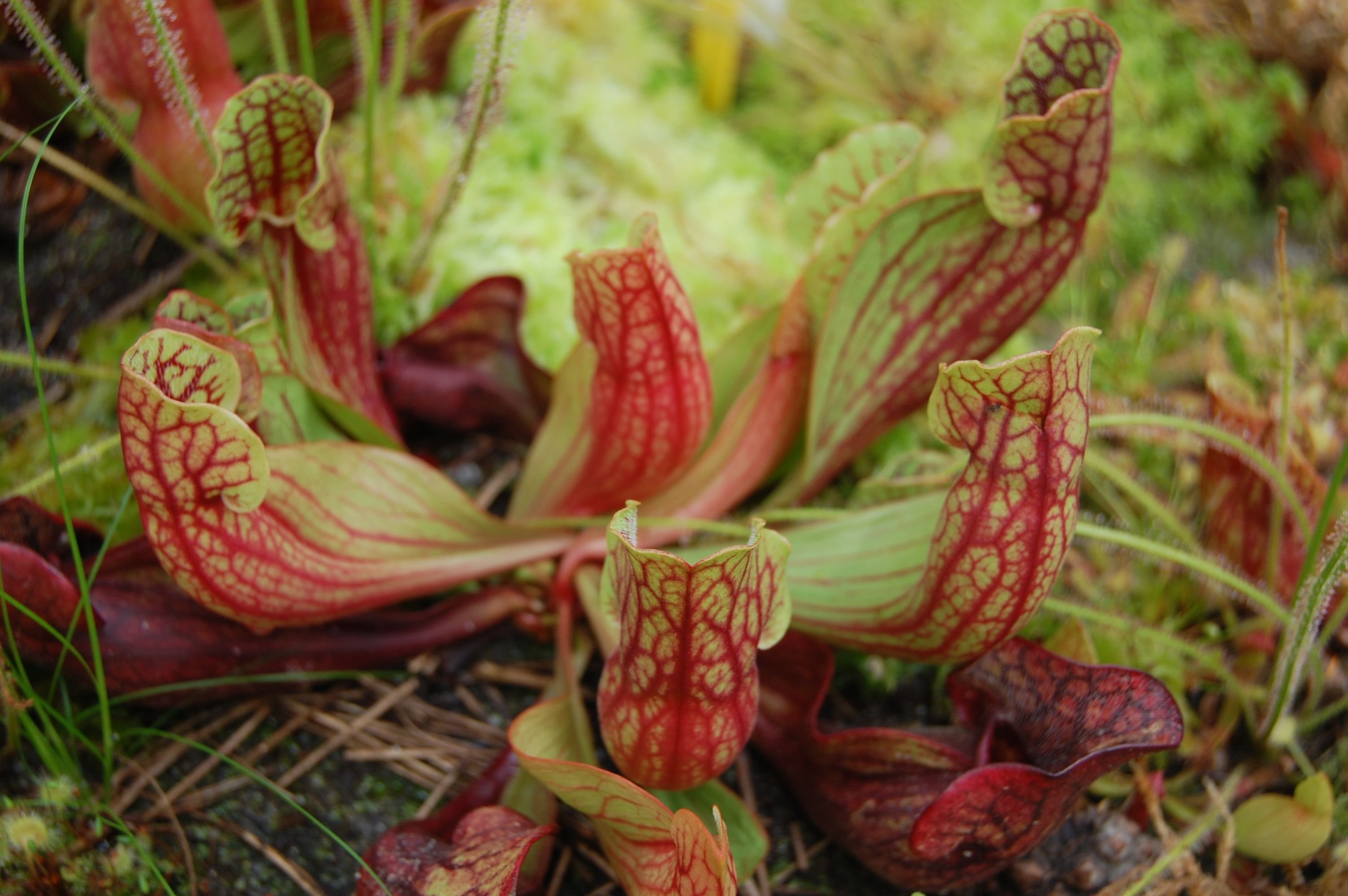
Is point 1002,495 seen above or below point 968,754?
above

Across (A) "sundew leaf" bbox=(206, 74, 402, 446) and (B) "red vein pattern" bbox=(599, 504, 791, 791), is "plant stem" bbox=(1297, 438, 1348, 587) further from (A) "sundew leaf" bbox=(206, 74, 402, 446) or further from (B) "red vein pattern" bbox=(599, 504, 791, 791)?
(A) "sundew leaf" bbox=(206, 74, 402, 446)

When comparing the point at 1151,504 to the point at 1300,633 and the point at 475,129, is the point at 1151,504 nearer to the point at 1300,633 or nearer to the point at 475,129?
the point at 1300,633

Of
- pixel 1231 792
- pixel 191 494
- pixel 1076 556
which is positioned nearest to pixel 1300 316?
pixel 1076 556

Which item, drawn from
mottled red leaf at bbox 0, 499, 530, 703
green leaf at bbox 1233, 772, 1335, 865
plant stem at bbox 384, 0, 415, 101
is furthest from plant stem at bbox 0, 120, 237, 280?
green leaf at bbox 1233, 772, 1335, 865

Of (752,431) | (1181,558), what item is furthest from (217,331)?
(1181,558)

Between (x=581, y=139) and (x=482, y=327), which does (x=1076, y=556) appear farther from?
(x=581, y=139)

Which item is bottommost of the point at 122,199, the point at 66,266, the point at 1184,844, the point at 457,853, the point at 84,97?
the point at 1184,844
